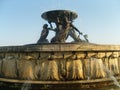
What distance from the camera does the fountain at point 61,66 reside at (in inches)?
276

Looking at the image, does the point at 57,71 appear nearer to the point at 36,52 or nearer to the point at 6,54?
the point at 36,52

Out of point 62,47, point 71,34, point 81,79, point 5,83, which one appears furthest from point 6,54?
point 71,34

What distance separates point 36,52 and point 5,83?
141 centimetres

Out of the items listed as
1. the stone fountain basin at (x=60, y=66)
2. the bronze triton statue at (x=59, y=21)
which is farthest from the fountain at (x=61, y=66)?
the bronze triton statue at (x=59, y=21)

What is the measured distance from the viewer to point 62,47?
6.99m

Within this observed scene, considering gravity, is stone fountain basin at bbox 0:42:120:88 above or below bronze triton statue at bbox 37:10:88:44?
below

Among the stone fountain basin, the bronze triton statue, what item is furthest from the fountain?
the bronze triton statue

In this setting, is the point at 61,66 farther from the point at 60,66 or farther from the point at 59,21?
the point at 59,21

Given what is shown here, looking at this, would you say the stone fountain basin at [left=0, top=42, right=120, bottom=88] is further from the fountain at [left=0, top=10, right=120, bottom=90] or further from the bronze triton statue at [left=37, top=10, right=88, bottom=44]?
the bronze triton statue at [left=37, top=10, right=88, bottom=44]

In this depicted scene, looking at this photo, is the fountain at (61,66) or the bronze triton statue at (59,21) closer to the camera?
the fountain at (61,66)

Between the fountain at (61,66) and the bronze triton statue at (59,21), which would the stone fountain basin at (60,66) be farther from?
the bronze triton statue at (59,21)

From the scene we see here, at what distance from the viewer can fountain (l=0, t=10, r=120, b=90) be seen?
7.01 meters

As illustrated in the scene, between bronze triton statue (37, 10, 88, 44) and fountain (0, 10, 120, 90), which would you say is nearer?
fountain (0, 10, 120, 90)

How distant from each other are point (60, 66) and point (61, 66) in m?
0.03
